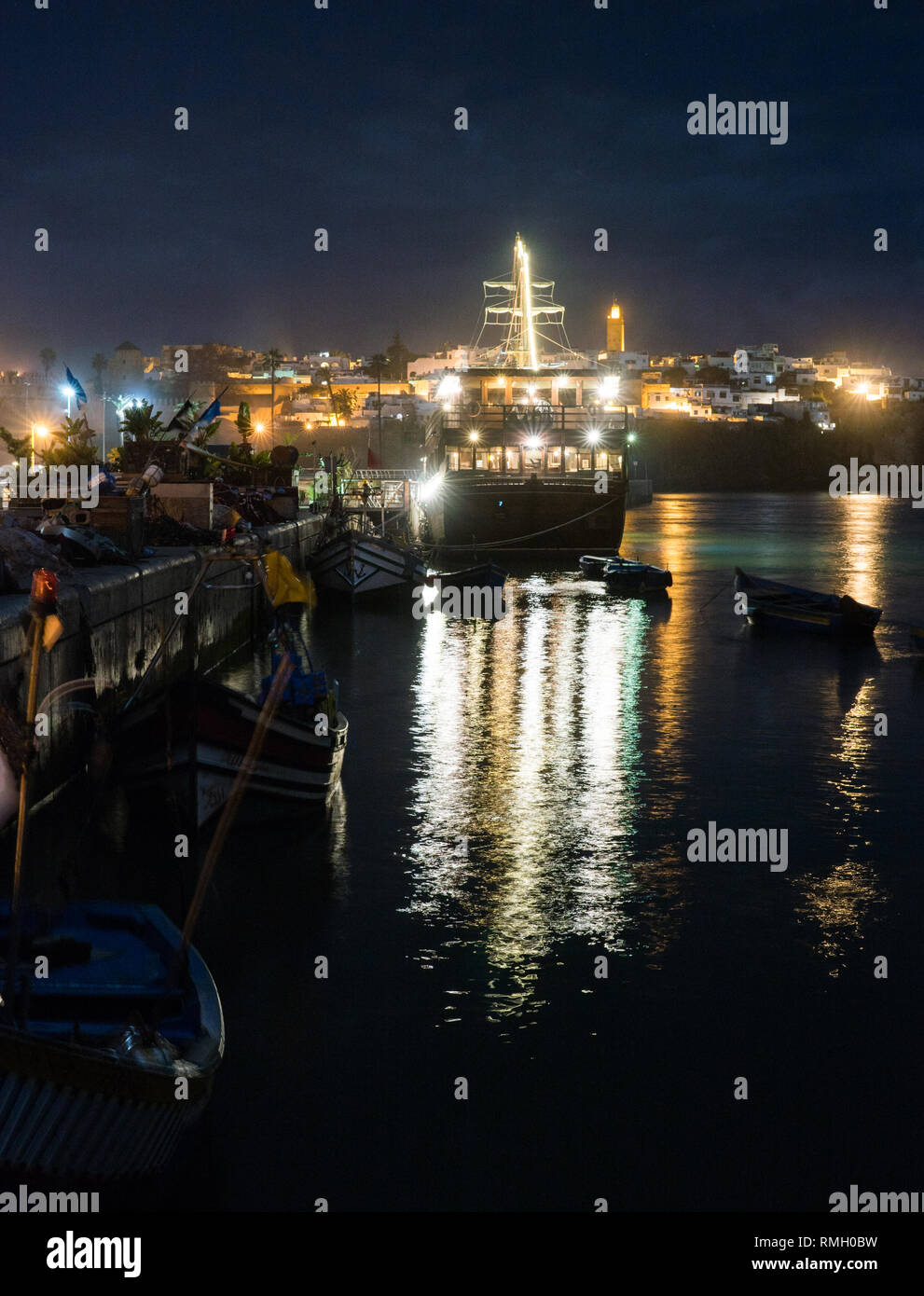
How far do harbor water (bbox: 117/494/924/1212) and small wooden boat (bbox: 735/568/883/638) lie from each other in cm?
942

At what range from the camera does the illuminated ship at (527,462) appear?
60781 millimetres

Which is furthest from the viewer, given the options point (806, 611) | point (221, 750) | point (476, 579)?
point (476, 579)

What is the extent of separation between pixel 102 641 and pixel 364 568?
24.1 m

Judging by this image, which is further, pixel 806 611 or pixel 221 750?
pixel 806 611

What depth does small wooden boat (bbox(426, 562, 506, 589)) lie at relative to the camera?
45.8m

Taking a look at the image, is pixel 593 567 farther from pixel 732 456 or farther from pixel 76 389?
pixel 732 456

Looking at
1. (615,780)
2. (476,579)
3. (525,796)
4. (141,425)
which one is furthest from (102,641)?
(476,579)

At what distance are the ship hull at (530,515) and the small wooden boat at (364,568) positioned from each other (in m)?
16.1

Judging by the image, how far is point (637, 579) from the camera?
47000mm

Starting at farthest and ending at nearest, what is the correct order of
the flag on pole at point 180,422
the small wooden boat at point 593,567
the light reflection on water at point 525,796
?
the small wooden boat at point 593,567 < the flag on pole at point 180,422 < the light reflection on water at point 525,796

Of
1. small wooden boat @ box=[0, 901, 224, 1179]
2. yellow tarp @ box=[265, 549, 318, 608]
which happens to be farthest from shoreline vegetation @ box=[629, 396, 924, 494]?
small wooden boat @ box=[0, 901, 224, 1179]

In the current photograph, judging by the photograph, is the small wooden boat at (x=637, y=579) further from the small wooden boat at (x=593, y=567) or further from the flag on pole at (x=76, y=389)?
the flag on pole at (x=76, y=389)

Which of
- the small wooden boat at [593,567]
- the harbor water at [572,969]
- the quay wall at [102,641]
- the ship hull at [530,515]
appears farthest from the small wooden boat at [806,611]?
the ship hull at [530,515]

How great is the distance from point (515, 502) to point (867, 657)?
30.1 m
